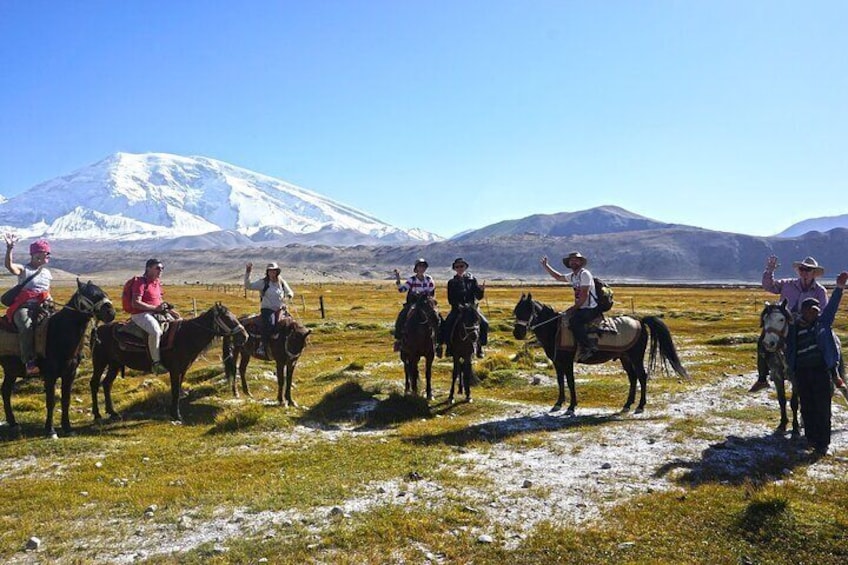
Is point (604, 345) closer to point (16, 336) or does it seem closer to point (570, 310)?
point (570, 310)

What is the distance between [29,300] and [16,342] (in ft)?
→ 3.01

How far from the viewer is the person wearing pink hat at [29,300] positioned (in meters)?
11.6

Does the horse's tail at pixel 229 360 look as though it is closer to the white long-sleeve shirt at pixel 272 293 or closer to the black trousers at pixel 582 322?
the white long-sleeve shirt at pixel 272 293

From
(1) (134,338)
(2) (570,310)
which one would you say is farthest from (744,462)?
(1) (134,338)

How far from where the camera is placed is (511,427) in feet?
39.5

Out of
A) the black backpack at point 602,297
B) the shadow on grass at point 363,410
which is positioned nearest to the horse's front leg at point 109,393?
the shadow on grass at point 363,410

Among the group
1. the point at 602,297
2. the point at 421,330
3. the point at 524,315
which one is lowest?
the point at 421,330

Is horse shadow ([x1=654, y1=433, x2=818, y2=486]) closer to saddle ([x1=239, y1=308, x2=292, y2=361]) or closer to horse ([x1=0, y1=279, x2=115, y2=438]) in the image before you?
saddle ([x1=239, y1=308, x2=292, y2=361])

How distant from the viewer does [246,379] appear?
1752 centimetres

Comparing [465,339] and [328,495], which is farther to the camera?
[465,339]

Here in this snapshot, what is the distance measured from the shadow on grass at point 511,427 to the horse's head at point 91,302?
7225 mm

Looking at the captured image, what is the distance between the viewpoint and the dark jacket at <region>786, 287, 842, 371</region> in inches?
393

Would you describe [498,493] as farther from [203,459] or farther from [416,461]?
[203,459]

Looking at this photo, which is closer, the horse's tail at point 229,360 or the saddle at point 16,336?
the saddle at point 16,336
